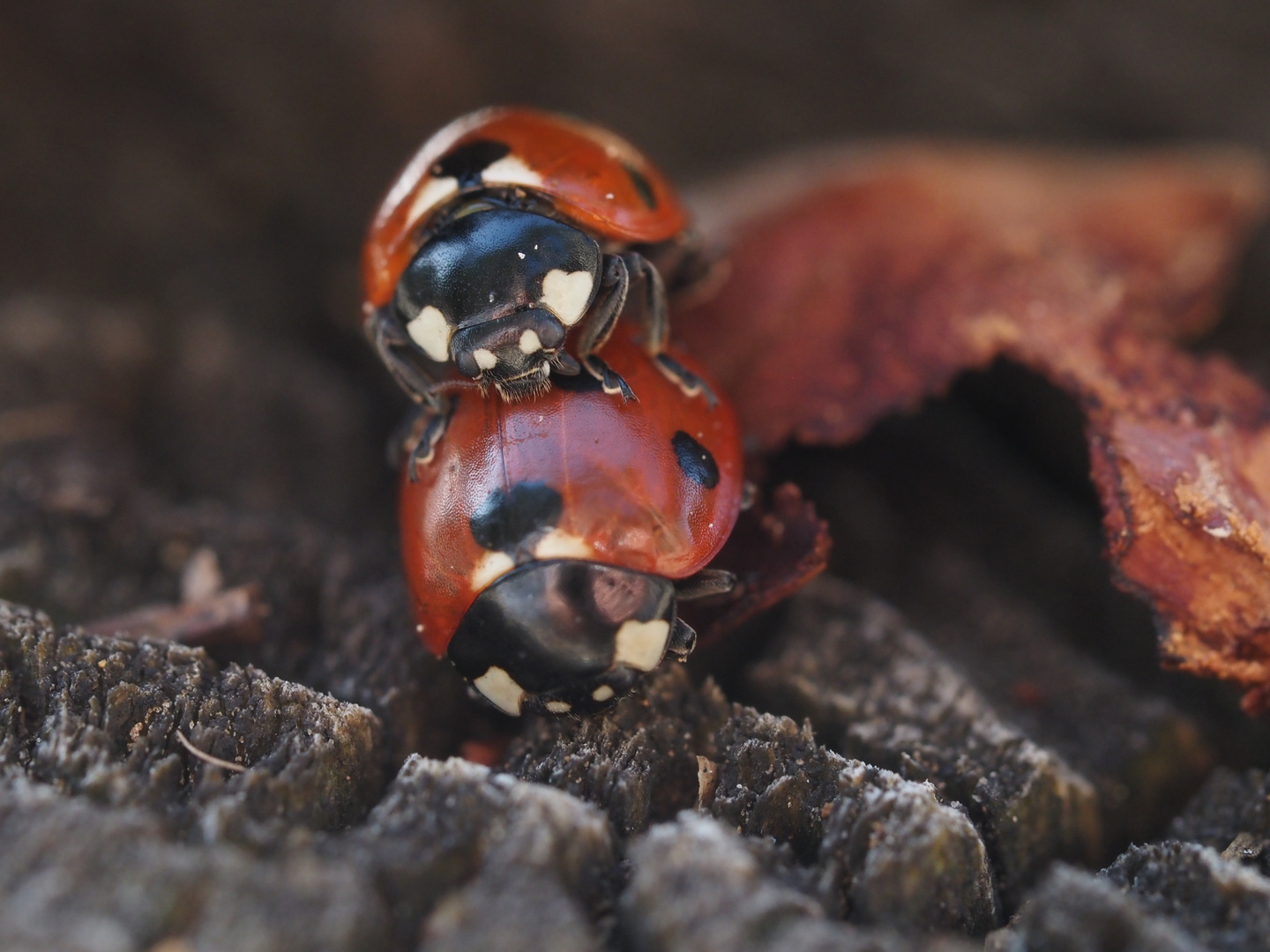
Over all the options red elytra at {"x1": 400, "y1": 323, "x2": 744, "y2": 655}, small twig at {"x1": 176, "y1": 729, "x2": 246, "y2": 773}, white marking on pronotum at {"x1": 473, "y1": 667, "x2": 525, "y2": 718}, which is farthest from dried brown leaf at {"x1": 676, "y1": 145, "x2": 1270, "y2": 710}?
small twig at {"x1": 176, "y1": 729, "x2": 246, "y2": 773}

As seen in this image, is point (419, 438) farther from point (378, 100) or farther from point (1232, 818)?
point (378, 100)

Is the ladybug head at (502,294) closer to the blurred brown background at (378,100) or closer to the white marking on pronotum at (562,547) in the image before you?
the white marking on pronotum at (562,547)

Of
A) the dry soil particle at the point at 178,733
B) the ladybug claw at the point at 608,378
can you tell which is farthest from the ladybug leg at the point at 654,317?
the dry soil particle at the point at 178,733

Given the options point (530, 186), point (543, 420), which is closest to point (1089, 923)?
point (543, 420)

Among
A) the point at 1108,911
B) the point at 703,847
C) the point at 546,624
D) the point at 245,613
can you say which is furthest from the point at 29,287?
the point at 1108,911

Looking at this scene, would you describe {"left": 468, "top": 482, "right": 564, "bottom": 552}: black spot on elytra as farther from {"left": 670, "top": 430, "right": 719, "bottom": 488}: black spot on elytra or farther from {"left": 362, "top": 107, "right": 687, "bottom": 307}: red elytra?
{"left": 362, "top": 107, "right": 687, "bottom": 307}: red elytra
